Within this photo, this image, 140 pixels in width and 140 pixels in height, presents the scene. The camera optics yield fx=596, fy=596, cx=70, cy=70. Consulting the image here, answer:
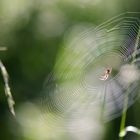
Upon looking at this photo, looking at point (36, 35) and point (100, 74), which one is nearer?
point (100, 74)

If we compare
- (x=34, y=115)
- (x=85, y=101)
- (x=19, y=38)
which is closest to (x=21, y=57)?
(x=19, y=38)

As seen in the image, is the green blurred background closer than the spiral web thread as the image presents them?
No

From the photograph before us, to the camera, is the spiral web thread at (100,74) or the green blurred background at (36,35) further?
the green blurred background at (36,35)

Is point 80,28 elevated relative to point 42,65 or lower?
Answer: elevated

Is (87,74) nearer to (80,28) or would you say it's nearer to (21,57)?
(80,28)
